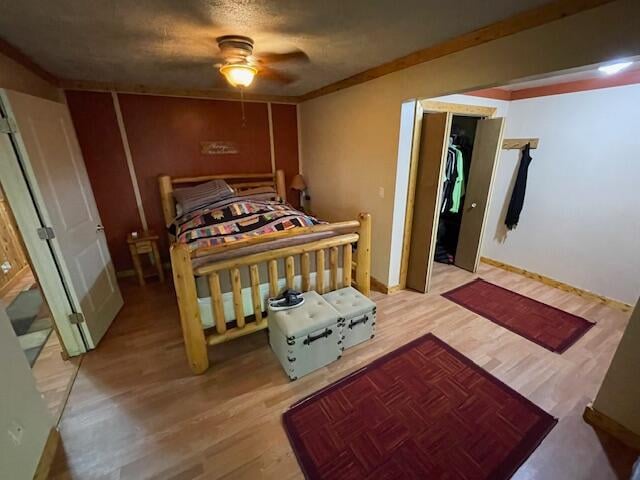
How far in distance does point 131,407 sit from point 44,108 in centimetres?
229

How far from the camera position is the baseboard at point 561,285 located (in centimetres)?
278

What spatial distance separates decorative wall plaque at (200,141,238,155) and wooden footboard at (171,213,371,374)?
232cm

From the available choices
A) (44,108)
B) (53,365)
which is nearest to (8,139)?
(44,108)

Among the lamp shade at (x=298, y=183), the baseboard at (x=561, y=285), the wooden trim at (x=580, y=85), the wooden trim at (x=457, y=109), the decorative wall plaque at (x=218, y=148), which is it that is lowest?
the baseboard at (x=561, y=285)

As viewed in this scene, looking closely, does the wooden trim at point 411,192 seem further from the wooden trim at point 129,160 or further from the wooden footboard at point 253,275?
the wooden trim at point 129,160

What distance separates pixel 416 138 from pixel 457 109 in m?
0.73

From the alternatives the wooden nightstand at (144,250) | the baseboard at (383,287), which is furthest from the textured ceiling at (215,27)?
the baseboard at (383,287)

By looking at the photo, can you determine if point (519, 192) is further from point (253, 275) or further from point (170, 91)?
point (170, 91)

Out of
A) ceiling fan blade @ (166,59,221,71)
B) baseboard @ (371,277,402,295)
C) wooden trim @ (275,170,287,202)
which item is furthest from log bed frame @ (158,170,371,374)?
wooden trim @ (275,170,287,202)

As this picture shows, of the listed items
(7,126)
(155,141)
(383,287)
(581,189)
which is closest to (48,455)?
(7,126)

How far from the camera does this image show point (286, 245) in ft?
7.14

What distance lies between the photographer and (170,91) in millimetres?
3336

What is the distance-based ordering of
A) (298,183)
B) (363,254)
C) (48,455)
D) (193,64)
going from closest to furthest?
(48,455) → (193,64) → (363,254) → (298,183)

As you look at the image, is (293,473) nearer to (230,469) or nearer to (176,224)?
(230,469)
